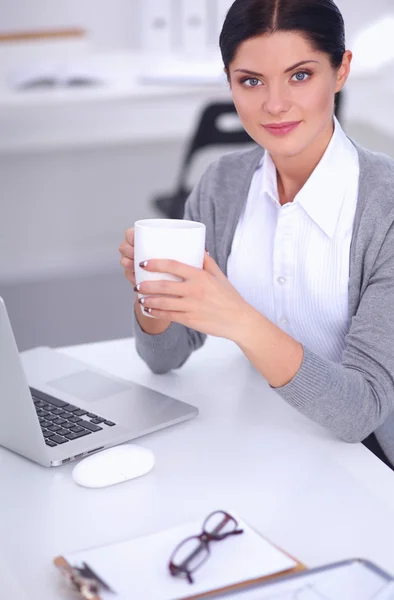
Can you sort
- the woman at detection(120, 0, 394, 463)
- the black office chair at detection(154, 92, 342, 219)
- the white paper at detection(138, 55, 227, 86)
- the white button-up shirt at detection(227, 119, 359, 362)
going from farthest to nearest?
1. the white paper at detection(138, 55, 227, 86)
2. the black office chair at detection(154, 92, 342, 219)
3. the white button-up shirt at detection(227, 119, 359, 362)
4. the woman at detection(120, 0, 394, 463)

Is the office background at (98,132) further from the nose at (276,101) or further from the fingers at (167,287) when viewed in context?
the fingers at (167,287)

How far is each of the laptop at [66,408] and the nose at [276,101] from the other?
432 millimetres

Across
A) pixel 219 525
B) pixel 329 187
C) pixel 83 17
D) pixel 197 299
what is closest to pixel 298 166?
pixel 329 187


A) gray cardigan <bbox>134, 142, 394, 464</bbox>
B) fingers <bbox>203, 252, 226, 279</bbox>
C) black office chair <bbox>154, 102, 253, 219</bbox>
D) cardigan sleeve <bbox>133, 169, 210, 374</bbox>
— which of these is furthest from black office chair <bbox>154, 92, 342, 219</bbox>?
fingers <bbox>203, 252, 226, 279</bbox>

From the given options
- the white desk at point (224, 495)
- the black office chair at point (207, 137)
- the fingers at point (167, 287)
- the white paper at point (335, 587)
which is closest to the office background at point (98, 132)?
the black office chair at point (207, 137)

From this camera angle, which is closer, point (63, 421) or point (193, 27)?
point (63, 421)

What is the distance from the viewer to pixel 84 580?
84 cm

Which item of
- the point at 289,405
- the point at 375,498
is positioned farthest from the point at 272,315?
the point at 375,498

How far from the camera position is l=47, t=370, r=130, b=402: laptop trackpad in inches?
51.6

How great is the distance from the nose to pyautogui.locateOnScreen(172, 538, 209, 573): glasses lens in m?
0.64

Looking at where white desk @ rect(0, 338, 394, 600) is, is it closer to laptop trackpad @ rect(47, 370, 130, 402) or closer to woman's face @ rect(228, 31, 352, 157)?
laptop trackpad @ rect(47, 370, 130, 402)

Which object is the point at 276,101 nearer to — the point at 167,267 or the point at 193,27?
the point at 167,267

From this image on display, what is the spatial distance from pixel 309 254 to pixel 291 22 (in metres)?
0.34

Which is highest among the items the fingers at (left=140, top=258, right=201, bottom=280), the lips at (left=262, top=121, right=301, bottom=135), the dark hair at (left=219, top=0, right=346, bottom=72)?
the dark hair at (left=219, top=0, right=346, bottom=72)
